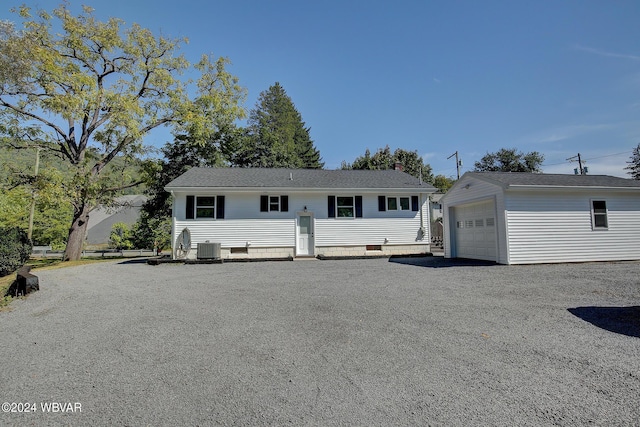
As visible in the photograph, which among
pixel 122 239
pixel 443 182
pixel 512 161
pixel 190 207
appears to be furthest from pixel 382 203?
pixel 443 182

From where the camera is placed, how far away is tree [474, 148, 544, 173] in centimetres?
4350

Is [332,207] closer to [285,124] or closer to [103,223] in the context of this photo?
[285,124]

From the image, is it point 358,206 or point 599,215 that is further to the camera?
point 358,206

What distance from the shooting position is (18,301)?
679cm

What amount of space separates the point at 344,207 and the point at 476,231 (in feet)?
20.5

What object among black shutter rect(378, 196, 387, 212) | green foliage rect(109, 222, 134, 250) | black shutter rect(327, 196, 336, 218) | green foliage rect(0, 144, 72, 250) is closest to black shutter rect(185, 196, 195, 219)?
green foliage rect(0, 144, 72, 250)

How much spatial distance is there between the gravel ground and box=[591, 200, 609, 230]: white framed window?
19.0ft

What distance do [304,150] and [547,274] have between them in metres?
37.9

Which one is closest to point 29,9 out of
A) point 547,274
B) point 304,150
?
point 547,274

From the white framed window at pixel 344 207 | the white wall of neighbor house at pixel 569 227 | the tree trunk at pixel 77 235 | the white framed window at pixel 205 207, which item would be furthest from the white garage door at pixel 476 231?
the tree trunk at pixel 77 235

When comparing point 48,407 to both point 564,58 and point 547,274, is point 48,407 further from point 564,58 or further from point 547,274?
point 564,58

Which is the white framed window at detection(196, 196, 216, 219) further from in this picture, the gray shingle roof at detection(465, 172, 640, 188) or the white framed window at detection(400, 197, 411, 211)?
the gray shingle roof at detection(465, 172, 640, 188)

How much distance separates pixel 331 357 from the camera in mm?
3480

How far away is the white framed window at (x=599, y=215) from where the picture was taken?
38.1ft
